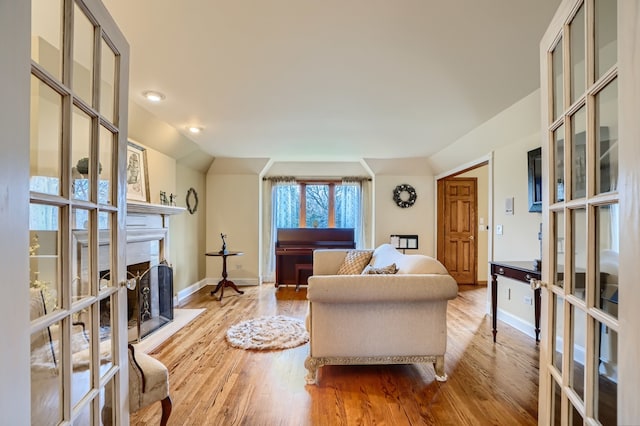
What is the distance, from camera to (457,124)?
362 centimetres

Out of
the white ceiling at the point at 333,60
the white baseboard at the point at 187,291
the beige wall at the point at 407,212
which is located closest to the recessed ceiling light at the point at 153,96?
the white ceiling at the point at 333,60

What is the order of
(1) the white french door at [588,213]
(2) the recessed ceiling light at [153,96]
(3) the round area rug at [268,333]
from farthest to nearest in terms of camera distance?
(3) the round area rug at [268,333] < (2) the recessed ceiling light at [153,96] < (1) the white french door at [588,213]

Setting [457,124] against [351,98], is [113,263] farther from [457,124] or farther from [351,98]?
[457,124]

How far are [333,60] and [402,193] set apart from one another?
406cm

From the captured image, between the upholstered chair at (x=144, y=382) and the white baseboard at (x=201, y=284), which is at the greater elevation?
the upholstered chair at (x=144, y=382)

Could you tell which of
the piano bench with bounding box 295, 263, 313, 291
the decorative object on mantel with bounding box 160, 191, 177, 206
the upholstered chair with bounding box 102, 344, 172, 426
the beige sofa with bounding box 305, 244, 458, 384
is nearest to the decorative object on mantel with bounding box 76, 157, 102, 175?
the upholstered chair with bounding box 102, 344, 172, 426

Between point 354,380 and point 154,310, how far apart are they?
7.38 ft

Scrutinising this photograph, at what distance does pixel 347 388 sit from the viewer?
2172 millimetres

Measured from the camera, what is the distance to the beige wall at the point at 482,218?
5.87 metres

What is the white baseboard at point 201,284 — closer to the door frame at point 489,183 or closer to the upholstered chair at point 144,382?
the upholstered chair at point 144,382

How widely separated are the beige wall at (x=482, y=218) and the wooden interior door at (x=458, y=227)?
0.07m

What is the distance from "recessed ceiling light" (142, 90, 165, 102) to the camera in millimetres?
2703

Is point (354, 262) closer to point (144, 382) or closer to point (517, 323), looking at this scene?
point (517, 323)

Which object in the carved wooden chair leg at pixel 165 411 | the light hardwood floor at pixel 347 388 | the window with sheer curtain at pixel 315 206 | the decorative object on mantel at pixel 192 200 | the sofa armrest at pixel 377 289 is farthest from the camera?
the window with sheer curtain at pixel 315 206
